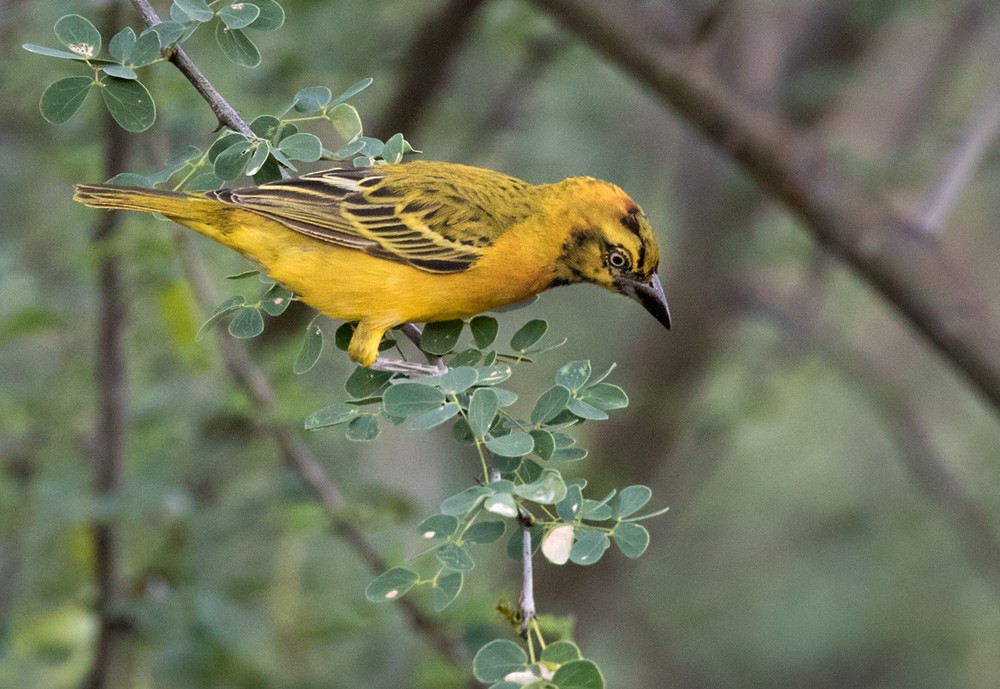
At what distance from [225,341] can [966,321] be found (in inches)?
125

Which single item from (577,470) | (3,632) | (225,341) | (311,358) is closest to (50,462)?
(3,632)

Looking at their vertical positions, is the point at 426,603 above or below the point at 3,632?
above

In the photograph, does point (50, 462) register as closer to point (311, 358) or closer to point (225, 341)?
point (225, 341)

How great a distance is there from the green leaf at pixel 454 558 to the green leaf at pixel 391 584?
115 millimetres

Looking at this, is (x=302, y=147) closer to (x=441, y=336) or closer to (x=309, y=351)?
(x=309, y=351)

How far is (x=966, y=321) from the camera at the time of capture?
5.19 meters

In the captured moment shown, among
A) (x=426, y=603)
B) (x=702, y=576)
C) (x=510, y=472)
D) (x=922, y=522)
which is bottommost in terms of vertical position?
(x=702, y=576)

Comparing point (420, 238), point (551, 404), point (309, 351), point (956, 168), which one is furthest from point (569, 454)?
point (956, 168)

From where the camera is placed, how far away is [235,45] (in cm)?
297

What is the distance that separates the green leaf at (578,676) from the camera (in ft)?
7.24

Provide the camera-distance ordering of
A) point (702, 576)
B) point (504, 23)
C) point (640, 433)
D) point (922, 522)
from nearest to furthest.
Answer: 1. point (504, 23)
2. point (640, 433)
3. point (922, 522)
4. point (702, 576)

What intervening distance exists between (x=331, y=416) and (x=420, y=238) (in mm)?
1525

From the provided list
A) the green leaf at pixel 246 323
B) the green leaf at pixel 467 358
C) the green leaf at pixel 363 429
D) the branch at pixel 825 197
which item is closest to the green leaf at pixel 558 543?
the green leaf at pixel 363 429

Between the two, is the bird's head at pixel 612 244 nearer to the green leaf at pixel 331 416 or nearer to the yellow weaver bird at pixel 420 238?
the yellow weaver bird at pixel 420 238
